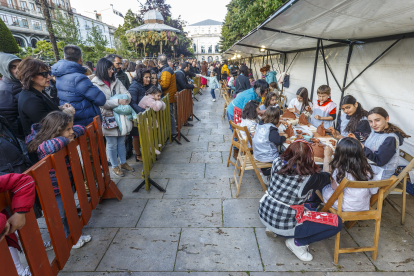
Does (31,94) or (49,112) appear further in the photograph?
(49,112)

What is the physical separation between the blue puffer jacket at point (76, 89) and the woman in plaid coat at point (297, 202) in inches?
100.0

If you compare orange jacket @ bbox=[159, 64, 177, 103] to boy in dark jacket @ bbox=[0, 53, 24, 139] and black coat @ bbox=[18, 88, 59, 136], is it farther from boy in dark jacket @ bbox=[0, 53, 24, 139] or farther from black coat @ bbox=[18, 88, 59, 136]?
black coat @ bbox=[18, 88, 59, 136]

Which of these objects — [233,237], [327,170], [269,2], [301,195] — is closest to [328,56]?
[269,2]

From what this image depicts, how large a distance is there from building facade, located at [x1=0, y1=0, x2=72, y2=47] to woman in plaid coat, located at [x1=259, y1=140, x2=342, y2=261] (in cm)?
3986

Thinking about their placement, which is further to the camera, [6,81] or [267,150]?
[267,150]

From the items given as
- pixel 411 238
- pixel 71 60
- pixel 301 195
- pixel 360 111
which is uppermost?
pixel 71 60

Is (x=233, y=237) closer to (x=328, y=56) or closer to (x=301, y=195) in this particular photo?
(x=301, y=195)

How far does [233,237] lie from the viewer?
2500 millimetres

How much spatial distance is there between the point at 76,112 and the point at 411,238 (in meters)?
4.40

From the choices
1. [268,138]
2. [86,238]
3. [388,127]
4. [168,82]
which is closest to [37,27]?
[168,82]

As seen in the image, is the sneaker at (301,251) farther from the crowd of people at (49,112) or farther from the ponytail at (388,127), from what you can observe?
the crowd of people at (49,112)

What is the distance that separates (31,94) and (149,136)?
1607mm

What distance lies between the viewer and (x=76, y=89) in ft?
9.48

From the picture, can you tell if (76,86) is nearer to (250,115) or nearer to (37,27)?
(250,115)
